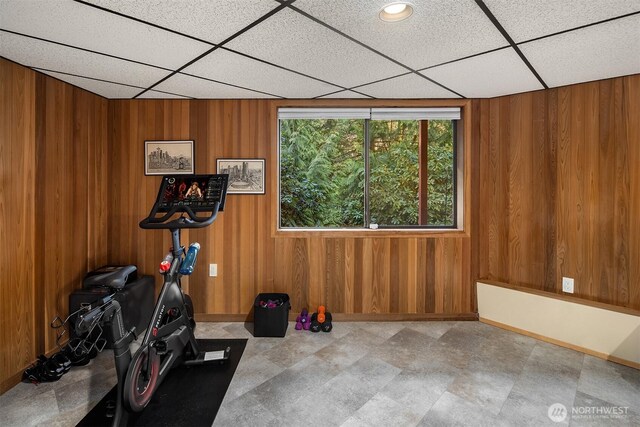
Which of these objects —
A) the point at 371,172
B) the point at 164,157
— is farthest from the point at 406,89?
the point at 164,157

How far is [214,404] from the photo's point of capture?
175cm

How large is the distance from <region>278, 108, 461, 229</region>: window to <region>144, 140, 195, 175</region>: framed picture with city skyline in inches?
39.9

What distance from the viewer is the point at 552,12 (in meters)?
1.43

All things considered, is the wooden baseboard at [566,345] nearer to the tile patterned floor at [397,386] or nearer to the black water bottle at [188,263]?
the tile patterned floor at [397,386]

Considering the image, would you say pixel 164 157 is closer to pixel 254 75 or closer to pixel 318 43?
pixel 254 75

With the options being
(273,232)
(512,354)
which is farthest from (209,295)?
(512,354)

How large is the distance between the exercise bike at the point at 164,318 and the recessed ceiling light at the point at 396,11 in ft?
4.48

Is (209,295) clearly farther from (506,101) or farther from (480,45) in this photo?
(506,101)

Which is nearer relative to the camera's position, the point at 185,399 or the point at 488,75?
the point at 185,399

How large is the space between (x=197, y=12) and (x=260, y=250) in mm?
2024

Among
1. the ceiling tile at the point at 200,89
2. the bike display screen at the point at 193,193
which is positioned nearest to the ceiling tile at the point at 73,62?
the ceiling tile at the point at 200,89

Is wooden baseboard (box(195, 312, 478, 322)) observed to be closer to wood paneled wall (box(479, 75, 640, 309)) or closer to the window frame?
wood paneled wall (box(479, 75, 640, 309))

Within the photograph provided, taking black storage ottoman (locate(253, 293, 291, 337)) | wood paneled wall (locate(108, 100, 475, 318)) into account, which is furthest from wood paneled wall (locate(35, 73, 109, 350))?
black storage ottoman (locate(253, 293, 291, 337))

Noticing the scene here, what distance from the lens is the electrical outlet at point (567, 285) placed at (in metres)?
2.45
